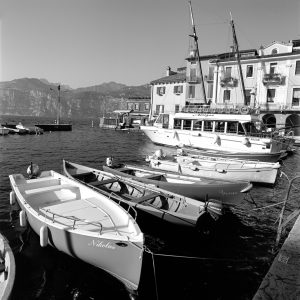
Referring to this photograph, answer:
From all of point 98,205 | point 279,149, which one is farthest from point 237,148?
point 98,205

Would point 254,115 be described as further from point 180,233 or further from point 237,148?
point 180,233

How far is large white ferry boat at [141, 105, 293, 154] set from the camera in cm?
2992

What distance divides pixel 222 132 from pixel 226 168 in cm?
1380

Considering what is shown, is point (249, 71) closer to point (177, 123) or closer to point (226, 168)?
point (177, 123)

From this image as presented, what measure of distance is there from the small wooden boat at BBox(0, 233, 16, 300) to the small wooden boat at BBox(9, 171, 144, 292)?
167cm

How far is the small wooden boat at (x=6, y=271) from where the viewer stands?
5961 millimetres

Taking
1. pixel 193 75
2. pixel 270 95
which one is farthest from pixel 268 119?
pixel 193 75

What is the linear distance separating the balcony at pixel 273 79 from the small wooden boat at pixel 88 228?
133ft

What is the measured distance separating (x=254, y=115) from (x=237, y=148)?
4661 millimetres

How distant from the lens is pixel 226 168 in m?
19.8

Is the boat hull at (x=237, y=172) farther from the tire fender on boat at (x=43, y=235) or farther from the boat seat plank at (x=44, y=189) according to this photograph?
the tire fender on boat at (x=43, y=235)

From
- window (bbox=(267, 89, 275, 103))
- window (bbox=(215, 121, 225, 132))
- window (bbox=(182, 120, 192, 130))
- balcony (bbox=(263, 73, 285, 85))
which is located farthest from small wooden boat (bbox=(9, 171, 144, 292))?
window (bbox=(267, 89, 275, 103))

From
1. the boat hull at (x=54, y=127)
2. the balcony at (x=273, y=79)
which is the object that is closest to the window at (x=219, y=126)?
the balcony at (x=273, y=79)

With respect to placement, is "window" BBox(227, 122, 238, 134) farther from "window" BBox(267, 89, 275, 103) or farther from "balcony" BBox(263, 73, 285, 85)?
"balcony" BBox(263, 73, 285, 85)
